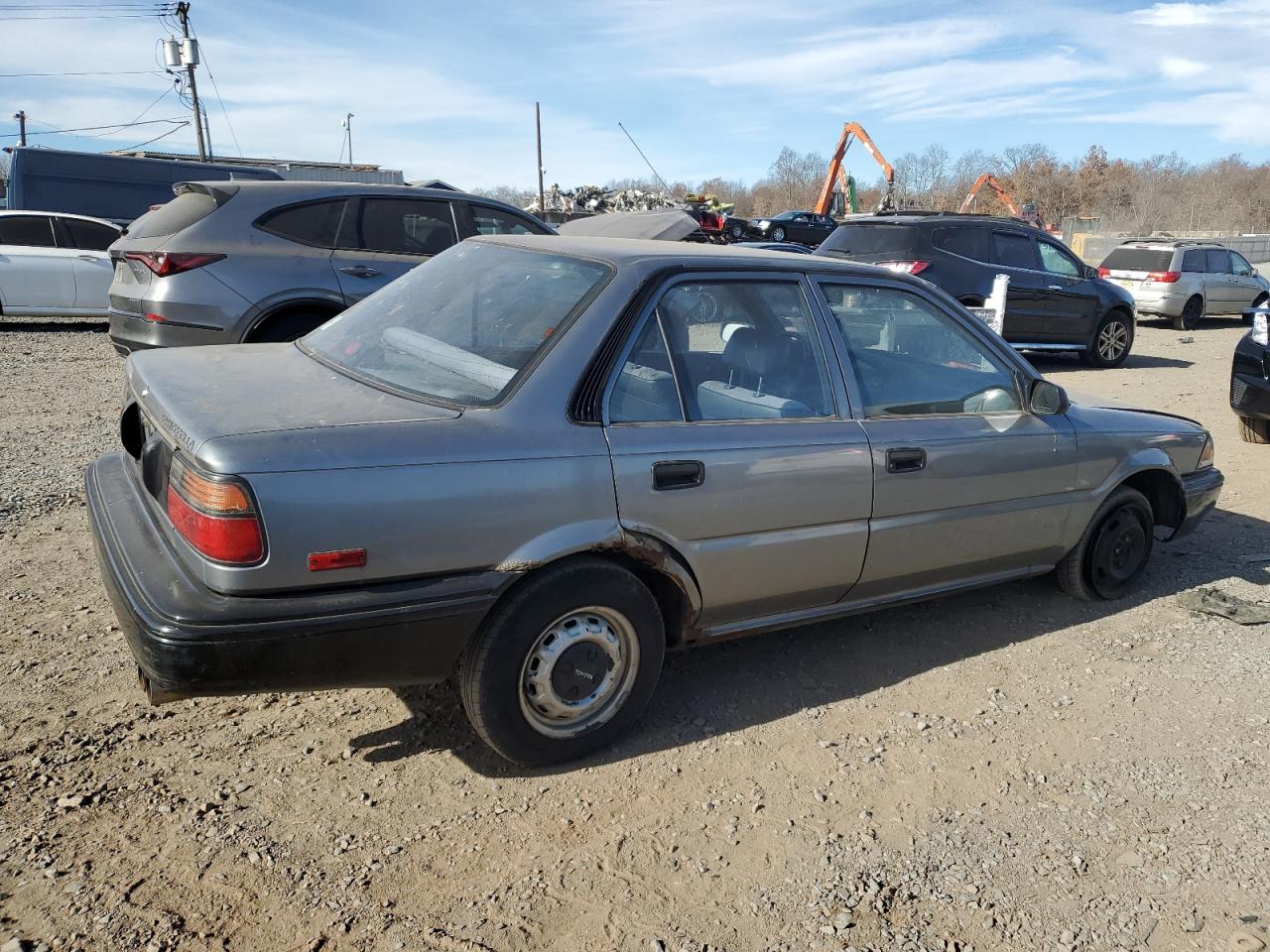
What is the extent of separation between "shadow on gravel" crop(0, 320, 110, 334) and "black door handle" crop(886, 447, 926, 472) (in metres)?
12.2

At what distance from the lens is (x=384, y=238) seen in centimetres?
743

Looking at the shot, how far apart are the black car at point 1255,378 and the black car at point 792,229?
92.8 feet

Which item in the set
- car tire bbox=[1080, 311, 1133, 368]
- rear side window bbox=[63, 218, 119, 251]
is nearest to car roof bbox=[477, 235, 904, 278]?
car tire bbox=[1080, 311, 1133, 368]

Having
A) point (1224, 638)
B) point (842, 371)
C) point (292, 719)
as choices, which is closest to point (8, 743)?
point (292, 719)

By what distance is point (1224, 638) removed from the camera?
4.44 m

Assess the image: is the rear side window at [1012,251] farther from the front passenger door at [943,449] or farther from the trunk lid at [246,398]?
the trunk lid at [246,398]

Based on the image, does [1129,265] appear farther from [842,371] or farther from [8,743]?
[8,743]

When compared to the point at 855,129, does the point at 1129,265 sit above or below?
below

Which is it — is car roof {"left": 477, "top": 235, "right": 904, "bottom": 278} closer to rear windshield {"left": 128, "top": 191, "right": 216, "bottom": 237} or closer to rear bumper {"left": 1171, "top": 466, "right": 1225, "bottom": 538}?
rear bumper {"left": 1171, "top": 466, "right": 1225, "bottom": 538}

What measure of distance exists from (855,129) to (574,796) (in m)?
42.6

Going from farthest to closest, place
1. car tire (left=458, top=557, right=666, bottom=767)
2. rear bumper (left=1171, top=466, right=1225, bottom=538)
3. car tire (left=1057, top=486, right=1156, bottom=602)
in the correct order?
rear bumper (left=1171, top=466, right=1225, bottom=538), car tire (left=1057, top=486, right=1156, bottom=602), car tire (left=458, top=557, right=666, bottom=767)

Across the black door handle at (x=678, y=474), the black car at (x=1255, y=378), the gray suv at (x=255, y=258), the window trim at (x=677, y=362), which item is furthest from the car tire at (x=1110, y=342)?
the black door handle at (x=678, y=474)

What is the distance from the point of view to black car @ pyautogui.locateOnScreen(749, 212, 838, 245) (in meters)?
35.7

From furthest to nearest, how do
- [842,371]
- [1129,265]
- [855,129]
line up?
[855,129] < [1129,265] < [842,371]
